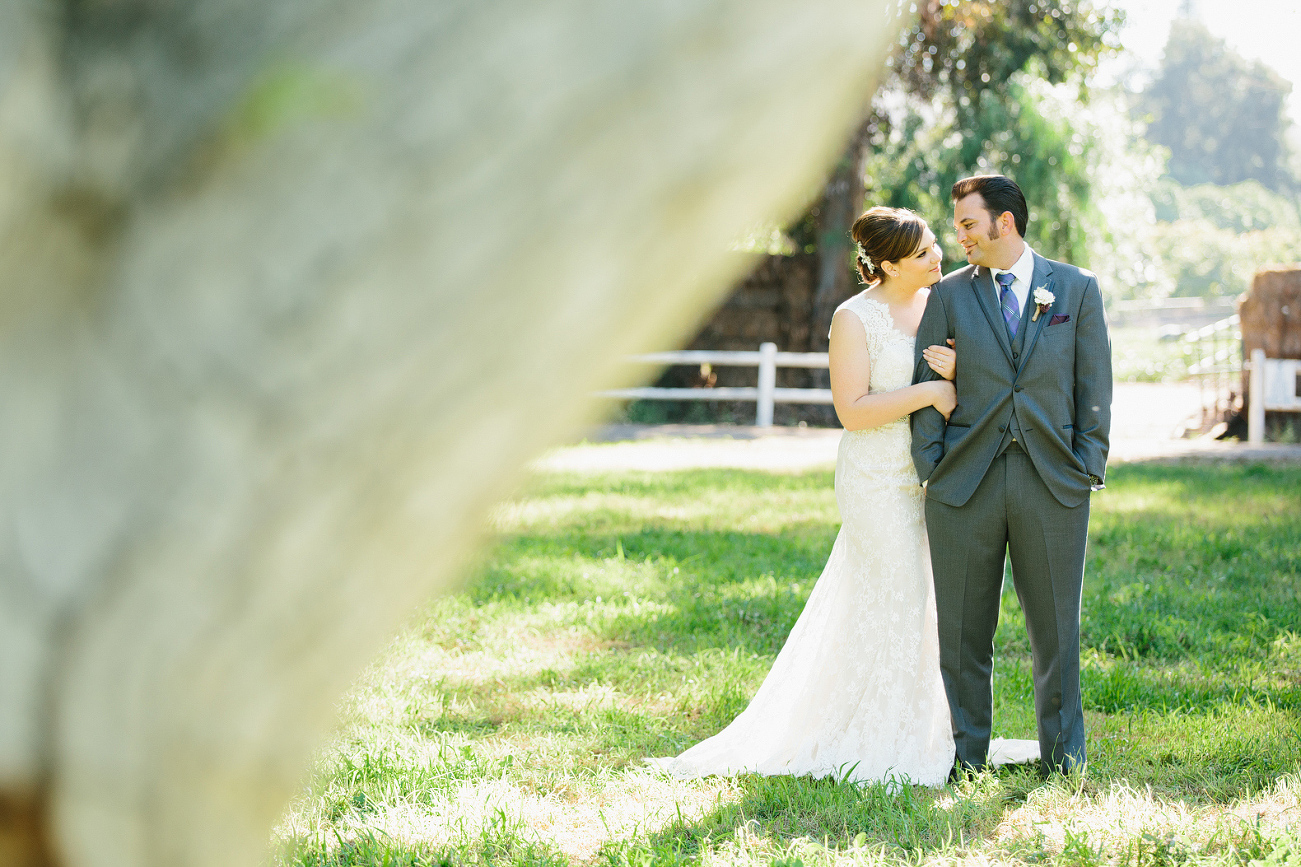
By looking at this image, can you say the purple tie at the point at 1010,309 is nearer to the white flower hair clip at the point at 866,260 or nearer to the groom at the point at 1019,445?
the groom at the point at 1019,445

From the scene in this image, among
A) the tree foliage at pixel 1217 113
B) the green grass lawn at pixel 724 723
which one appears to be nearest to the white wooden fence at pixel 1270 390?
the green grass lawn at pixel 724 723

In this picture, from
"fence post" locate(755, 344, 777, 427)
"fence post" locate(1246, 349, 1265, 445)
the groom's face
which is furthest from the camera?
"fence post" locate(755, 344, 777, 427)

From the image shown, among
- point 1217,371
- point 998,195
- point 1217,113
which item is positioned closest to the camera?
point 998,195

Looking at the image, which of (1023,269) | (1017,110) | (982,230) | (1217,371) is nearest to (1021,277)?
(1023,269)

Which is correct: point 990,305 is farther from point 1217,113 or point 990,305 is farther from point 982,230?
point 1217,113

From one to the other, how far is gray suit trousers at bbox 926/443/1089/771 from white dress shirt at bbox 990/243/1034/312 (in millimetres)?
557

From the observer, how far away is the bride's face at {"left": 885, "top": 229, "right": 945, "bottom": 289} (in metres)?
4.34

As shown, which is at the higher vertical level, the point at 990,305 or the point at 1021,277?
the point at 1021,277

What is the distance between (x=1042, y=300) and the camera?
12.9ft

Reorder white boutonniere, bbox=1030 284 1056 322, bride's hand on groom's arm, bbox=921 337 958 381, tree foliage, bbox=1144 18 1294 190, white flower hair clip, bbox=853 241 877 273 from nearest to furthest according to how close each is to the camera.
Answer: white boutonniere, bbox=1030 284 1056 322, bride's hand on groom's arm, bbox=921 337 958 381, white flower hair clip, bbox=853 241 877 273, tree foliage, bbox=1144 18 1294 190

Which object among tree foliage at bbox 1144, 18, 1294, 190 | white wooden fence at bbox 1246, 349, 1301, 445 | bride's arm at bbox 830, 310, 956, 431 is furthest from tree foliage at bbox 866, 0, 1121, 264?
tree foliage at bbox 1144, 18, 1294, 190

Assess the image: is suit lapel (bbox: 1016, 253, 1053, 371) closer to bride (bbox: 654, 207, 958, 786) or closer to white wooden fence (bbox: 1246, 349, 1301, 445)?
bride (bbox: 654, 207, 958, 786)

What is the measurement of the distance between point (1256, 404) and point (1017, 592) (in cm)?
1272

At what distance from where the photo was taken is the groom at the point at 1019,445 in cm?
398
